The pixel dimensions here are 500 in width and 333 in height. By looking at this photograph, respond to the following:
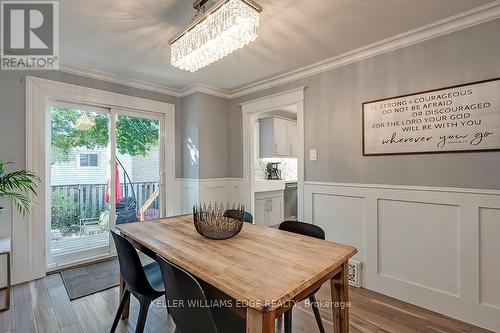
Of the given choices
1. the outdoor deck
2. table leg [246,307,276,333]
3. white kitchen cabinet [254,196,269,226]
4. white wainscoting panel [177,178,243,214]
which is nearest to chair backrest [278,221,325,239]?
table leg [246,307,276,333]

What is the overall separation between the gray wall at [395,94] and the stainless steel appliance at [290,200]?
2304mm

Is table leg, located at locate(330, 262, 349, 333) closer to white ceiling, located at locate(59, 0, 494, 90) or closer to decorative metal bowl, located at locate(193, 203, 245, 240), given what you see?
decorative metal bowl, located at locate(193, 203, 245, 240)

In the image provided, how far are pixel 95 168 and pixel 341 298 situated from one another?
10.4 feet

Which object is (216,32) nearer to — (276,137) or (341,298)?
(341,298)

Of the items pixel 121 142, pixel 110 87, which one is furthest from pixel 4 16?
pixel 121 142

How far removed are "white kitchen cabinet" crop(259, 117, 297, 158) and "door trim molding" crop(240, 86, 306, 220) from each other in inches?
43.6

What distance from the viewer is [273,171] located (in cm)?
520

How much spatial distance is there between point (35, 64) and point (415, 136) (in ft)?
12.7

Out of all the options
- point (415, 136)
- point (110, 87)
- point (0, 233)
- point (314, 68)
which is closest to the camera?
point (415, 136)

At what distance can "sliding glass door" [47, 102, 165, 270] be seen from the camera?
2953 millimetres

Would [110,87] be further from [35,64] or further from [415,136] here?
[415,136]

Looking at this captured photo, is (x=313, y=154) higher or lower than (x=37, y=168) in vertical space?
higher

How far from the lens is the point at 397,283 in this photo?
2305mm

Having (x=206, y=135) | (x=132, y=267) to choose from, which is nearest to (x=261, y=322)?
(x=132, y=267)
